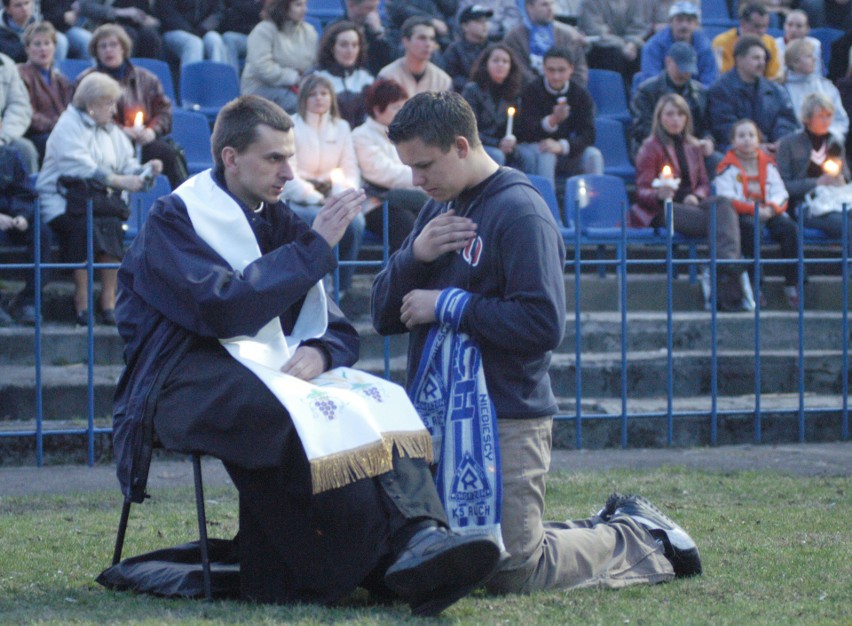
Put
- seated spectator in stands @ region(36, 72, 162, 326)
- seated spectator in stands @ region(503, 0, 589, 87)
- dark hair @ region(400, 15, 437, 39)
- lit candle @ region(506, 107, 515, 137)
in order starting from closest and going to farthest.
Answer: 1. seated spectator in stands @ region(36, 72, 162, 326)
2. lit candle @ region(506, 107, 515, 137)
3. dark hair @ region(400, 15, 437, 39)
4. seated spectator in stands @ region(503, 0, 589, 87)

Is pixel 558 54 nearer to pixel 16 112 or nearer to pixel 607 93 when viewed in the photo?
pixel 607 93

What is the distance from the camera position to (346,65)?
9.49m

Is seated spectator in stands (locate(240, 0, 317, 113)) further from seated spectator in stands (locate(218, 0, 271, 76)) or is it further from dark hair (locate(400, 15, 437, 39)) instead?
seated spectator in stands (locate(218, 0, 271, 76))

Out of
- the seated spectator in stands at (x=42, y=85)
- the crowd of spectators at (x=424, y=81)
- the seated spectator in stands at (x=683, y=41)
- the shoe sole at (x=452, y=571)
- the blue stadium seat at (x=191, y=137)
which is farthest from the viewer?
the seated spectator in stands at (x=683, y=41)

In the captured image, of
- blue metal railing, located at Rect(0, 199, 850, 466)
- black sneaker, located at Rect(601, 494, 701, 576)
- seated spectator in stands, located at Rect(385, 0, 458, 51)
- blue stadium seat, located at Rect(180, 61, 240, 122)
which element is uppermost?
seated spectator in stands, located at Rect(385, 0, 458, 51)

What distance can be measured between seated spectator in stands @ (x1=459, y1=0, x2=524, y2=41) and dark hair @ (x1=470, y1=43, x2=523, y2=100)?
172 centimetres

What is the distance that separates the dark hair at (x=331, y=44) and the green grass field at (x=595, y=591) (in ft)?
13.5

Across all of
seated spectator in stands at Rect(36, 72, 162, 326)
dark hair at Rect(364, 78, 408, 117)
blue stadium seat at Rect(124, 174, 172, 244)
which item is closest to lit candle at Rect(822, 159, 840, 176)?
dark hair at Rect(364, 78, 408, 117)

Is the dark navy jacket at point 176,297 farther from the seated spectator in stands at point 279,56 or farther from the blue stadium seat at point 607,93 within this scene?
the blue stadium seat at point 607,93

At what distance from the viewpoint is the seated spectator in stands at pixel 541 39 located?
11.0 m

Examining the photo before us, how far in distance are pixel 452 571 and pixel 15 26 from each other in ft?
23.3

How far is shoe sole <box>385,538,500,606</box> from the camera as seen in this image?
3.72m

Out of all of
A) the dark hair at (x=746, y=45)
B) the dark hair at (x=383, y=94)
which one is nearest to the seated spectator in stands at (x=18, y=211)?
the dark hair at (x=383, y=94)

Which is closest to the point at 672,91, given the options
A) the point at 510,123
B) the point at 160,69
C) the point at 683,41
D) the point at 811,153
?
the point at 683,41
